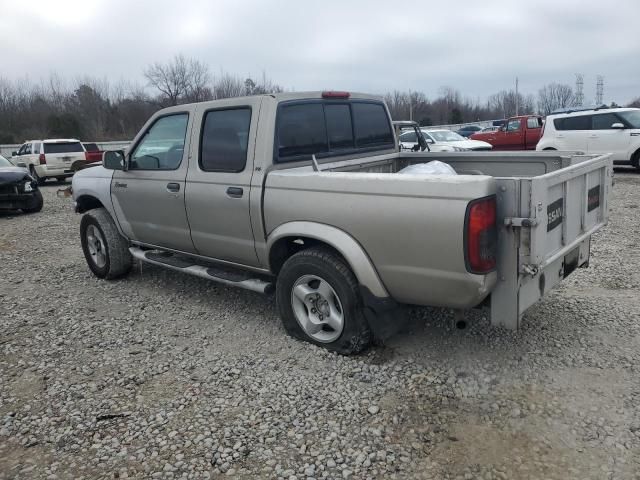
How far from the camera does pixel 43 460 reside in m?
3.00

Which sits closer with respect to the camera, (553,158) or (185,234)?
(553,158)

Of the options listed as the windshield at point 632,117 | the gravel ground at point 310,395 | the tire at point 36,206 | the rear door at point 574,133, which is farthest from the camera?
the rear door at point 574,133

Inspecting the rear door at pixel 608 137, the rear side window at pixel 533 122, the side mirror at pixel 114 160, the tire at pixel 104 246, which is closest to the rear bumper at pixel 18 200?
the tire at pixel 104 246

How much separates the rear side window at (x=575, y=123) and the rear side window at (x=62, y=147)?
52.6 ft

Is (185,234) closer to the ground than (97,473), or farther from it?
farther from it

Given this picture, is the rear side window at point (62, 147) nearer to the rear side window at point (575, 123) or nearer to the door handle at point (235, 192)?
the rear side window at point (575, 123)

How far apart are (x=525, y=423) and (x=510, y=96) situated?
98.7 metres

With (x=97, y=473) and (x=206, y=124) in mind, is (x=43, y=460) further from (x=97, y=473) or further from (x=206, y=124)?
(x=206, y=124)

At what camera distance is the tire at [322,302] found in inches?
148

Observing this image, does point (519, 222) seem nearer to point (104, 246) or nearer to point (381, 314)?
point (381, 314)

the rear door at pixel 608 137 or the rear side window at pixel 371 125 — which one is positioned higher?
the rear side window at pixel 371 125

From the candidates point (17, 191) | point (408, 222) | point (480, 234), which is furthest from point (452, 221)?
point (17, 191)

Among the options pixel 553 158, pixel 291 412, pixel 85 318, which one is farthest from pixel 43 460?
pixel 553 158

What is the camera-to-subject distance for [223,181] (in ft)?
14.5
